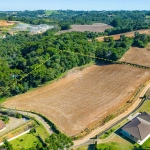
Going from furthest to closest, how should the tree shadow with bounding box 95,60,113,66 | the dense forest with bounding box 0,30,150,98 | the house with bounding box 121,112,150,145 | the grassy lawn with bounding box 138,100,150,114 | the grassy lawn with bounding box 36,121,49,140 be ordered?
the tree shadow with bounding box 95,60,113,66, the dense forest with bounding box 0,30,150,98, the grassy lawn with bounding box 138,100,150,114, the grassy lawn with bounding box 36,121,49,140, the house with bounding box 121,112,150,145

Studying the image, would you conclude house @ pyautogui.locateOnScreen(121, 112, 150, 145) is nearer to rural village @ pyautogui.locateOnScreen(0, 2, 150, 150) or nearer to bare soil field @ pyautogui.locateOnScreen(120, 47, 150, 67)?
rural village @ pyautogui.locateOnScreen(0, 2, 150, 150)

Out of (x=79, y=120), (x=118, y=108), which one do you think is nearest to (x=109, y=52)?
(x=118, y=108)

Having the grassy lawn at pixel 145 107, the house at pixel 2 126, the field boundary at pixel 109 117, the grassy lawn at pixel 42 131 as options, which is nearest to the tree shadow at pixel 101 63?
the field boundary at pixel 109 117

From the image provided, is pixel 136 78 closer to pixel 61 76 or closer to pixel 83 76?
pixel 83 76

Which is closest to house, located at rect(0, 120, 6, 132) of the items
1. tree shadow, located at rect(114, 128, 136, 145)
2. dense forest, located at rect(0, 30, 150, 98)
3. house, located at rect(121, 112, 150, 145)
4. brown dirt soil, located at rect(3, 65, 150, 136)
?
brown dirt soil, located at rect(3, 65, 150, 136)

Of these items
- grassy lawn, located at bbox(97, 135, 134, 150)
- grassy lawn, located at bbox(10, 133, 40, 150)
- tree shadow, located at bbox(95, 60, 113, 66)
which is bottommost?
grassy lawn, located at bbox(10, 133, 40, 150)

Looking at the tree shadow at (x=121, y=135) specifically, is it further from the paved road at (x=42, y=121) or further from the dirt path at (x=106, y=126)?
the paved road at (x=42, y=121)

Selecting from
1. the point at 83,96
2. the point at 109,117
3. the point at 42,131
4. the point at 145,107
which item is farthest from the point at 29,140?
the point at 145,107
